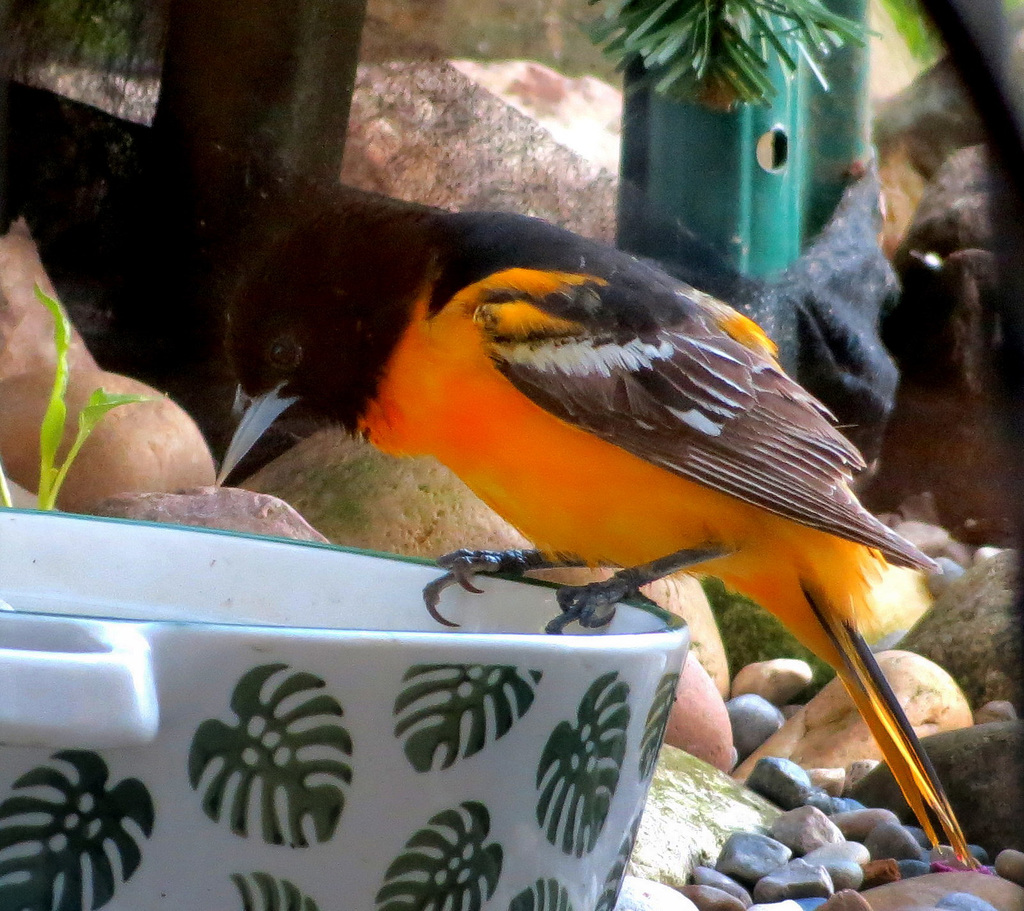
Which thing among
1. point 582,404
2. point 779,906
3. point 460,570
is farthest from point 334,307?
point 779,906

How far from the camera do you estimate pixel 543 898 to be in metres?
0.49

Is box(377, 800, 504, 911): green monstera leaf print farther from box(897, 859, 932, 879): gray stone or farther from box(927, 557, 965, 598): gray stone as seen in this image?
box(927, 557, 965, 598): gray stone

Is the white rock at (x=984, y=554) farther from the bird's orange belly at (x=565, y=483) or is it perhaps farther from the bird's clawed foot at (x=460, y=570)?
the bird's clawed foot at (x=460, y=570)

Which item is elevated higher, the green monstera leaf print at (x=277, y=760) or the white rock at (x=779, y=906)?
the green monstera leaf print at (x=277, y=760)

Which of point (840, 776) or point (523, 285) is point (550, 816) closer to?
point (523, 285)

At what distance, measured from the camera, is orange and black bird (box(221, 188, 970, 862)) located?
3.15 feet

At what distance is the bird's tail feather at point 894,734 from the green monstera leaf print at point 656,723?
1.73ft

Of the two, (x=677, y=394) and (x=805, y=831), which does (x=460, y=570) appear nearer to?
(x=677, y=394)

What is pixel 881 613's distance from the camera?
1.75 metres

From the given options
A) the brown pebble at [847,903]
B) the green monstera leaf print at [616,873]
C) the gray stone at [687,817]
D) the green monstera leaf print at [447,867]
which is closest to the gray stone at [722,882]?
the gray stone at [687,817]

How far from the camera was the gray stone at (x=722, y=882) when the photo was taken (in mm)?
1002

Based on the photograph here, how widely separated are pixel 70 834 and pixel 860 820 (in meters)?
0.90

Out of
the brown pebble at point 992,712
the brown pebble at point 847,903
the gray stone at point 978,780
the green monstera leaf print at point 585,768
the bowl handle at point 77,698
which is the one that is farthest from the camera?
the brown pebble at point 992,712

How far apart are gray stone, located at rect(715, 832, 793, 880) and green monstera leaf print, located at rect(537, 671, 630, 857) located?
0.60m
